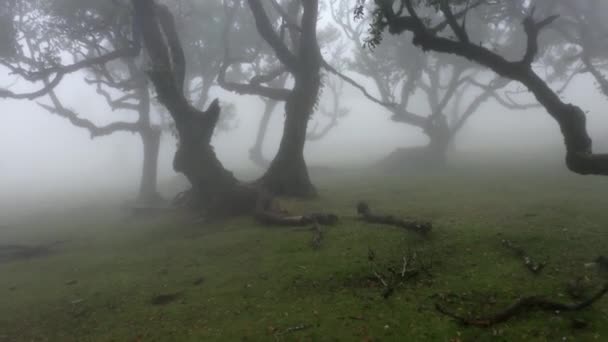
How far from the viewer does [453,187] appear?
698 inches

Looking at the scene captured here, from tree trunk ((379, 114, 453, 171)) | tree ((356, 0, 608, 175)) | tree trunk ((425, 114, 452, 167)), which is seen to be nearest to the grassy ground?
tree ((356, 0, 608, 175))

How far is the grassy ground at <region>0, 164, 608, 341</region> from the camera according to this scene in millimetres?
5633

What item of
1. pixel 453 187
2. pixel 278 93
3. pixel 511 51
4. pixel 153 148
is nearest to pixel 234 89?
pixel 278 93

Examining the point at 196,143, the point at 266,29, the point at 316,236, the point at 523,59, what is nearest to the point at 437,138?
the point at 266,29

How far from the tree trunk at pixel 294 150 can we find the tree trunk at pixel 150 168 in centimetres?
974

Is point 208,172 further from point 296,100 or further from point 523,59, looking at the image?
point 523,59

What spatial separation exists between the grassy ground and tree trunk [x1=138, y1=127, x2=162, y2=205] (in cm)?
1000

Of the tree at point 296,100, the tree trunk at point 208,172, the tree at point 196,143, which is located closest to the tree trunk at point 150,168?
the tree at point 196,143

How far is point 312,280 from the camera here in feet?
24.1

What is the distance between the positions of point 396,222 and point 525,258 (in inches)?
122

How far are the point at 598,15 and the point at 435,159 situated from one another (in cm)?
1263

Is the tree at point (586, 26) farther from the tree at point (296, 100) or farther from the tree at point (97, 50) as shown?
the tree at point (97, 50)

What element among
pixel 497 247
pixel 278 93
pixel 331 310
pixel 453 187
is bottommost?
pixel 331 310

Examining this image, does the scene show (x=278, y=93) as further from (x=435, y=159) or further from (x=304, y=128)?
(x=435, y=159)
